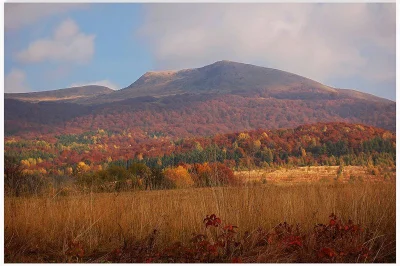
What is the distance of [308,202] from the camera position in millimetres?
5293

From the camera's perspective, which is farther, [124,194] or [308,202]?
[124,194]

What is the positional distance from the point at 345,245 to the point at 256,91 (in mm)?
19532

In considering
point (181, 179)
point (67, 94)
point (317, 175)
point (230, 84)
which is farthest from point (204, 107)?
point (181, 179)

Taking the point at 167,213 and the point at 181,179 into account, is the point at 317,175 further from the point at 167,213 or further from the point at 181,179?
the point at 167,213

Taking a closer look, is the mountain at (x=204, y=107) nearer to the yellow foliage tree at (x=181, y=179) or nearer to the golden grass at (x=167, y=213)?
the yellow foliage tree at (x=181, y=179)

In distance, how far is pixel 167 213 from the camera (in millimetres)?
5102

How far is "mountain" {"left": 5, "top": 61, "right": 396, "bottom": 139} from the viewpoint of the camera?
A: 17.0 meters

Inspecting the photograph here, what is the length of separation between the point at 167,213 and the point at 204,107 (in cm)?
1659

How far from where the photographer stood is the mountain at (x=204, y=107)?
16984 millimetres

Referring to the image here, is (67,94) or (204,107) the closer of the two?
(204,107)

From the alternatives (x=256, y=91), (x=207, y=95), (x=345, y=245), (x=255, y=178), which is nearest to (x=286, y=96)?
(x=256, y=91)

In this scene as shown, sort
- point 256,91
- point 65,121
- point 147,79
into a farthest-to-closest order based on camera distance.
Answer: point 147,79 → point 256,91 → point 65,121

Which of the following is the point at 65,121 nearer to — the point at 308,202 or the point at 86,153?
the point at 86,153

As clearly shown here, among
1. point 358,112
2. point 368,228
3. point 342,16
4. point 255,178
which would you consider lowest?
point 368,228
